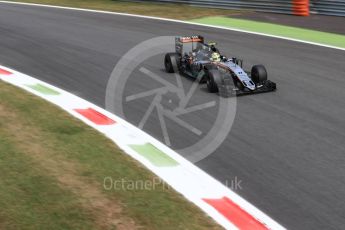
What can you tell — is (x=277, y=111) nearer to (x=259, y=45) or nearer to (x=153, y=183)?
(x=153, y=183)

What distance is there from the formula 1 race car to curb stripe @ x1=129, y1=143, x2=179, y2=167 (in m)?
2.89

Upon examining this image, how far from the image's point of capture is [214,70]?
989 cm

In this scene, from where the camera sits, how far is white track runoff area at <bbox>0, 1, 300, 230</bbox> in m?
5.26

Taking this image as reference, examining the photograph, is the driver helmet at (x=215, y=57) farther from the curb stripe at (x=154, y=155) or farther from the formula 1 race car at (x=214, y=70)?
the curb stripe at (x=154, y=155)

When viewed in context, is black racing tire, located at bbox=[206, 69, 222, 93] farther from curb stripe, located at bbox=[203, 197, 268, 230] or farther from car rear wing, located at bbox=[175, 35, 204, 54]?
curb stripe, located at bbox=[203, 197, 268, 230]

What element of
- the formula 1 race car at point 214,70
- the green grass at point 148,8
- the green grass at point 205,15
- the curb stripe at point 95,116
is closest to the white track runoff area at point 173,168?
the curb stripe at point 95,116

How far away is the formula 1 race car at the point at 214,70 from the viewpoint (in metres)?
9.72

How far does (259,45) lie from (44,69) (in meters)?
6.37

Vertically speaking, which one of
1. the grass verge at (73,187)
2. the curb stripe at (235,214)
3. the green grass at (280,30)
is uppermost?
the green grass at (280,30)

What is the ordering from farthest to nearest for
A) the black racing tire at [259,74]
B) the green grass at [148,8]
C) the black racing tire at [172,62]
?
the green grass at [148,8]
the black racing tire at [172,62]
the black racing tire at [259,74]

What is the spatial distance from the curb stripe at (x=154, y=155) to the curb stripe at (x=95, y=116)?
111cm

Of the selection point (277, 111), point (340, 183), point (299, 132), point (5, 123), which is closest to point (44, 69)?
point (5, 123)

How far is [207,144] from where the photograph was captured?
7418mm

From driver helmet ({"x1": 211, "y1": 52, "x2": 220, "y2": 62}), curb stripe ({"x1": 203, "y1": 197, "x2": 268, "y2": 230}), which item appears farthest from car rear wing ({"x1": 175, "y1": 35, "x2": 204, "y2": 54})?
curb stripe ({"x1": 203, "y1": 197, "x2": 268, "y2": 230})
